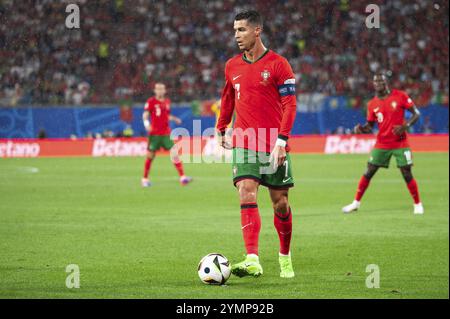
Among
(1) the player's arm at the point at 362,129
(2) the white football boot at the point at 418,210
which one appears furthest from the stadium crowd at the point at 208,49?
(2) the white football boot at the point at 418,210

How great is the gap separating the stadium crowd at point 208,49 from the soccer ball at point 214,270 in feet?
86.7

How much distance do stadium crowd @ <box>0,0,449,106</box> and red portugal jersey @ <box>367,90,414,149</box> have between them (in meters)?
19.8

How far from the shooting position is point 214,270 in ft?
26.1

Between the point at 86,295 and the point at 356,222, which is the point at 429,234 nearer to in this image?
the point at 356,222

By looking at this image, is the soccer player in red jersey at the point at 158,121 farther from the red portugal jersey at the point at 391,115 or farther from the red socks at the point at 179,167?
the red portugal jersey at the point at 391,115

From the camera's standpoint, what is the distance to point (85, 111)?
35.0m

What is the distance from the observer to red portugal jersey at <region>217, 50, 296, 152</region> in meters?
8.37

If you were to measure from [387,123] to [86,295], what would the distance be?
30.0ft

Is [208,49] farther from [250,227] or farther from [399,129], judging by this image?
[250,227]

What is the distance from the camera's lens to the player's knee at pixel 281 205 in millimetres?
8570

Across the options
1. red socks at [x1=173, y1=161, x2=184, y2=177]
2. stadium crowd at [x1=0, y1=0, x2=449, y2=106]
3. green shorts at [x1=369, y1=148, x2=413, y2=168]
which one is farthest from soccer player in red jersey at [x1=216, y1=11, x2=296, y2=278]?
stadium crowd at [x1=0, y1=0, x2=449, y2=106]

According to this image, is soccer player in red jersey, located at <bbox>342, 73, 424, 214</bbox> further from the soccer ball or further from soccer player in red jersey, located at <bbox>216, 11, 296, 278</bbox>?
A: the soccer ball

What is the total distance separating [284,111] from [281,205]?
3.14 feet

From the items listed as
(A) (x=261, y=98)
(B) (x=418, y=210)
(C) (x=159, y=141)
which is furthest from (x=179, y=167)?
(A) (x=261, y=98)
